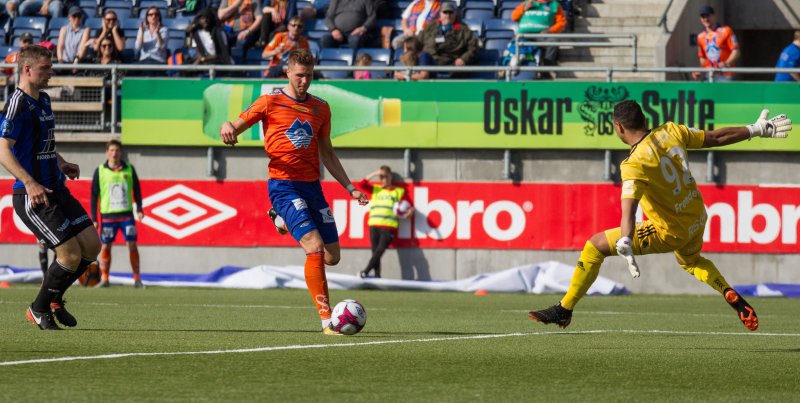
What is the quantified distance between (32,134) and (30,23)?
14928 millimetres

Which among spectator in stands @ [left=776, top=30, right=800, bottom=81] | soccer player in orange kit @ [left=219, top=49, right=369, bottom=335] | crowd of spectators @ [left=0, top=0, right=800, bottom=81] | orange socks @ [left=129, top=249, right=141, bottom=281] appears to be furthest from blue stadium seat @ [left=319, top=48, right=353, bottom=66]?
soccer player in orange kit @ [left=219, top=49, right=369, bottom=335]

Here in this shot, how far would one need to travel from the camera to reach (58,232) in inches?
402

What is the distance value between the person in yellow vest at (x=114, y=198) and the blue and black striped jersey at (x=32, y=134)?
9.35 meters

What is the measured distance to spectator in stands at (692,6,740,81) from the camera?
21.7 m

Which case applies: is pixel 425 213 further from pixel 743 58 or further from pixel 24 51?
pixel 24 51

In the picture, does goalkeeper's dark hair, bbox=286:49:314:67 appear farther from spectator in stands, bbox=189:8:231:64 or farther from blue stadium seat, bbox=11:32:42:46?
blue stadium seat, bbox=11:32:42:46

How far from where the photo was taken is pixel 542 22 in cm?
2225

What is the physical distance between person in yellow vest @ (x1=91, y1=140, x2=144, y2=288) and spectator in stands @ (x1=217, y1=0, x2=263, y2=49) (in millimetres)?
4075

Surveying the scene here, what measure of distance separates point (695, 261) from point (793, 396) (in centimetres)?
367

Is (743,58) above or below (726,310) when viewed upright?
above

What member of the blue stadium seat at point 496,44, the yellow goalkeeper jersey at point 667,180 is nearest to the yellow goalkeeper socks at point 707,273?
the yellow goalkeeper jersey at point 667,180

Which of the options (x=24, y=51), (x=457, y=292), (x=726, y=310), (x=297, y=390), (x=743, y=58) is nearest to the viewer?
(x=297, y=390)

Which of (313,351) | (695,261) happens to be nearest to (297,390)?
(313,351)

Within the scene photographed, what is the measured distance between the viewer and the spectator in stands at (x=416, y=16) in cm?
2244
